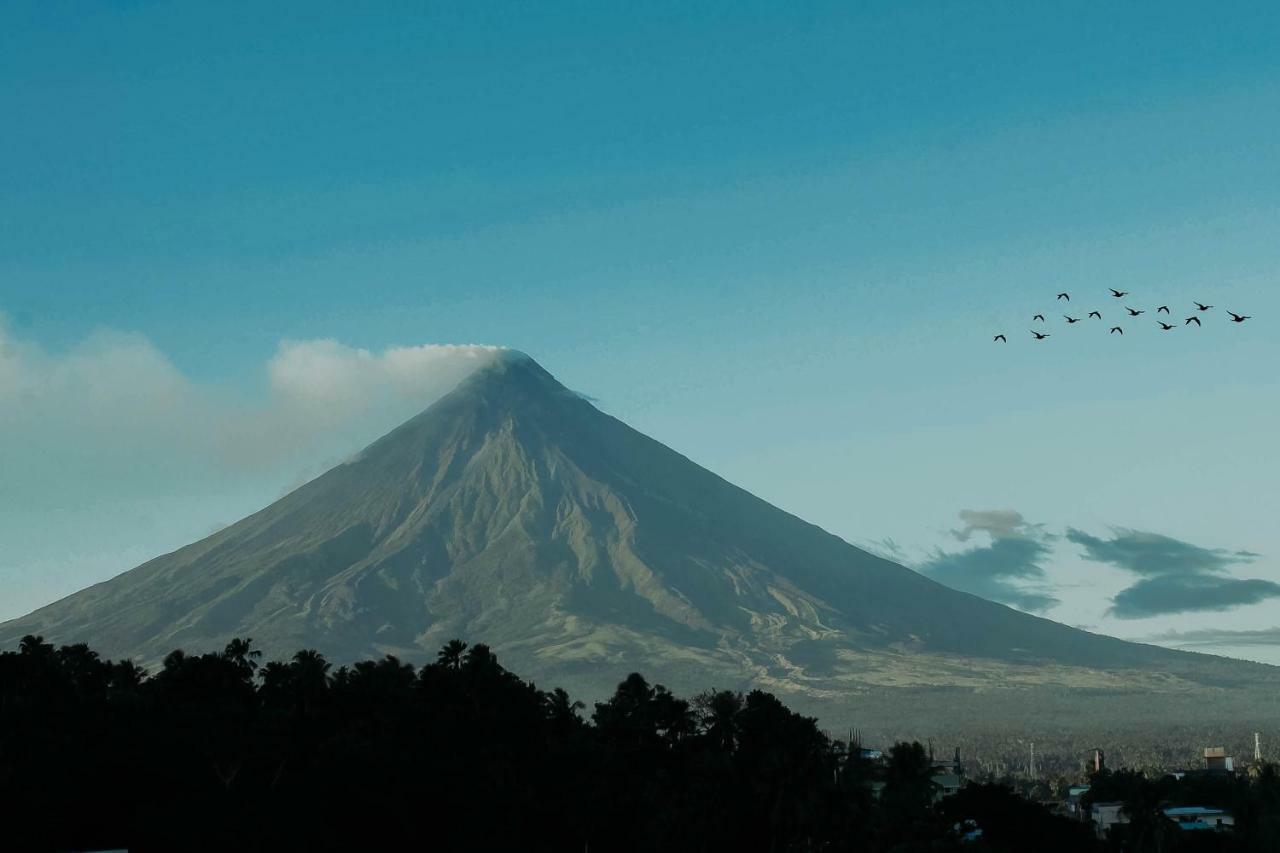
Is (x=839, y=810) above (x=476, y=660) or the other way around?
the other way around

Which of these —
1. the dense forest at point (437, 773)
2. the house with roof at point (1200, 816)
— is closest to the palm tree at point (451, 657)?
the dense forest at point (437, 773)

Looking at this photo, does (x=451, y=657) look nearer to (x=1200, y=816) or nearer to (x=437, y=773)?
(x=437, y=773)

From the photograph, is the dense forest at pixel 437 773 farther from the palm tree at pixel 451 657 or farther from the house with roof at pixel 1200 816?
the house with roof at pixel 1200 816

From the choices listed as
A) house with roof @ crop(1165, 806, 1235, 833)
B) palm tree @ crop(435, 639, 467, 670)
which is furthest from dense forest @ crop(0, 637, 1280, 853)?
house with roof @ crop(1165, 806, 1235, 833)

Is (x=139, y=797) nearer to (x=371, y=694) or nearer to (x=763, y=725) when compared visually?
(x=371, y=694)

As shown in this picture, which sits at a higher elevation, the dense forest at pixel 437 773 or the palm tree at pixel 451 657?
the palm tree at pixel 451 657

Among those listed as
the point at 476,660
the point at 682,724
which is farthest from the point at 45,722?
the point at 682,724

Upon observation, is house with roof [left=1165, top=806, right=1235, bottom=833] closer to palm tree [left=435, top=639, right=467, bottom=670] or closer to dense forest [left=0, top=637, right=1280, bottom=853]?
dense forest [left=0, top=637, right=1280, bottom=853]

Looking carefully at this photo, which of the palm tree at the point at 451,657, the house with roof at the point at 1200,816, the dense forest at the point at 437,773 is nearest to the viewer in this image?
the dense forest at the point at 437,773
